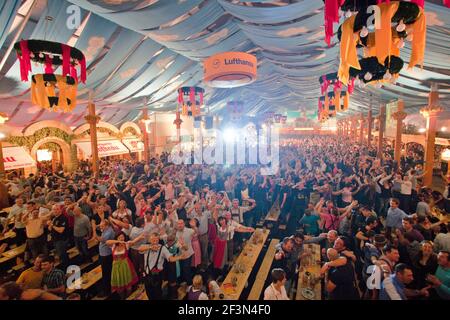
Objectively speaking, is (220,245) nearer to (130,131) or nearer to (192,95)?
(192,95)

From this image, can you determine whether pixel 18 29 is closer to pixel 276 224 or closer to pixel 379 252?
pixel 276 224

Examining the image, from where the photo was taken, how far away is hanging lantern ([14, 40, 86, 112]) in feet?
12.7

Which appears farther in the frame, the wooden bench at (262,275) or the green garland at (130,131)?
the green garland at (130,131)

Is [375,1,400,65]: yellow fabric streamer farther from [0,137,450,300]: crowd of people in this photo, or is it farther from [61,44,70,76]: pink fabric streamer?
[61,44,70,76]: pink fabric streamer

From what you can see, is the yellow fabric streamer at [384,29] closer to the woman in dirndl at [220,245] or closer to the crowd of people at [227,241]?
the crowd of people at [227,241]

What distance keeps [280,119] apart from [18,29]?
18485 millimetres

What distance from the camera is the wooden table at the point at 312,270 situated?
3.73 metres

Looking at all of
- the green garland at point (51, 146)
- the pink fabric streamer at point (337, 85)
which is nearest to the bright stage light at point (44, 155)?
the green garland at point (51, 146)

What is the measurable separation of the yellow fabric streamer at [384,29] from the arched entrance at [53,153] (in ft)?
42.9

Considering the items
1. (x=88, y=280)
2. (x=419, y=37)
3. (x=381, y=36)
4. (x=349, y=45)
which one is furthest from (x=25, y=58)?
(x=419, y=37)

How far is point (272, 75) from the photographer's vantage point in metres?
12.0
